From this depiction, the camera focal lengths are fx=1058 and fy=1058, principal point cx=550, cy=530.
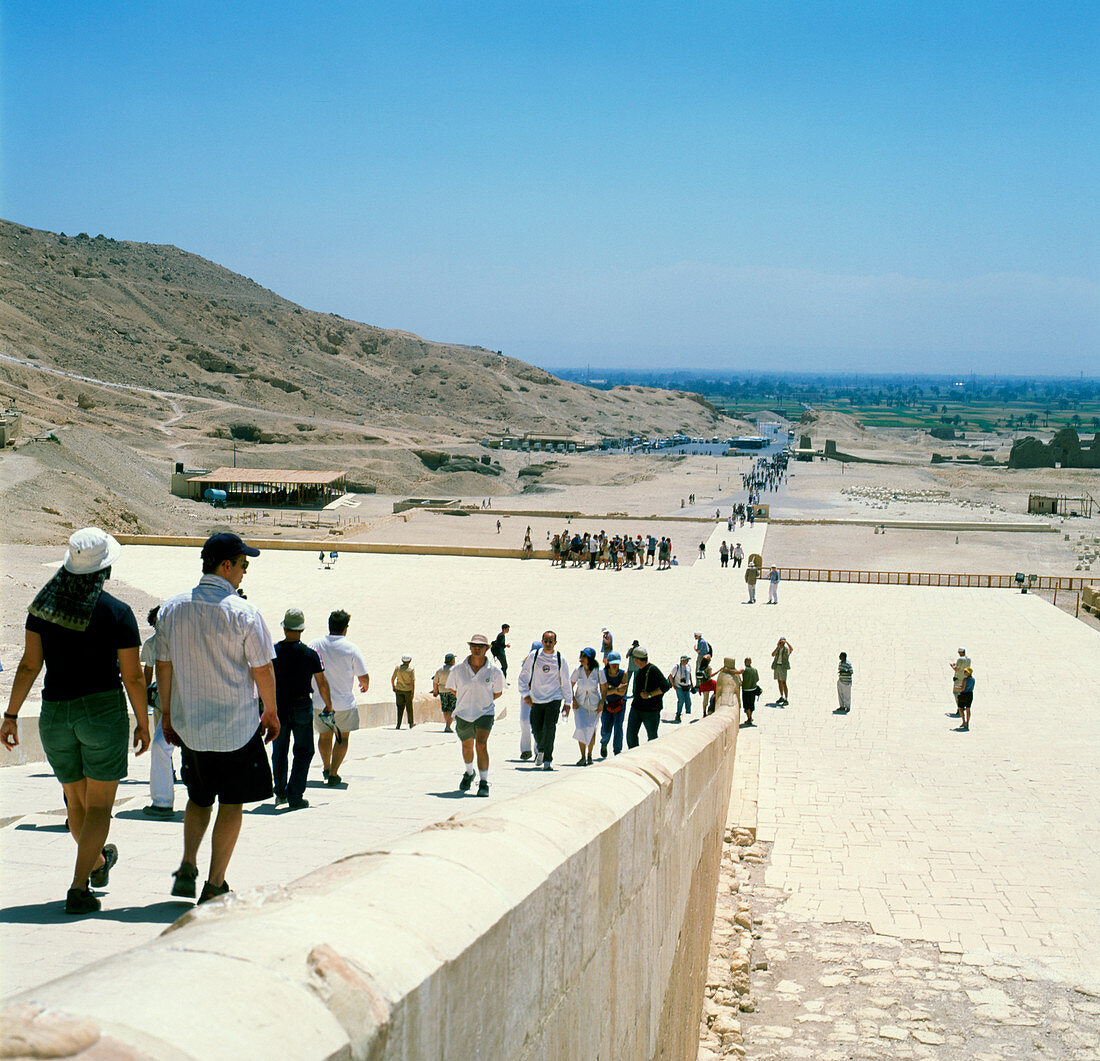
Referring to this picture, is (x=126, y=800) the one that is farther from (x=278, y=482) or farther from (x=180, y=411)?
(x=180, y=411)

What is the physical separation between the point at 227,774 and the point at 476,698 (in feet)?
11.5

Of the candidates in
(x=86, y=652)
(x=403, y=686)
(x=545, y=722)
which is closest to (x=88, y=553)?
(x=86, y=652)

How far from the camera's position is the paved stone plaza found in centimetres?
450

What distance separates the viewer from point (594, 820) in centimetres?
262

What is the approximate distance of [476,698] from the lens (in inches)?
281

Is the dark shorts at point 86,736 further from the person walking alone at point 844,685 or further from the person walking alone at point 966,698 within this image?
the person walking alone at point 844,685

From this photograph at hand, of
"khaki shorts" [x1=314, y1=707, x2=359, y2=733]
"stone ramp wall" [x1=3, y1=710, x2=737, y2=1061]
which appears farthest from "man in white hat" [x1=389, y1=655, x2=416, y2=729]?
"stone ramp wall" [x1=3, y1=710, x2=737, y2=1061]

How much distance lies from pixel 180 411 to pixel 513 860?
76.7 meters

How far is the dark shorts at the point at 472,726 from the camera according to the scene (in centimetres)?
704

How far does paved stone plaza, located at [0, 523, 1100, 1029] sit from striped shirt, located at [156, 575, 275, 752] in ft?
1.99

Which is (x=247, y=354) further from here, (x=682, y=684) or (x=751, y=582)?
(x=682, y=684)

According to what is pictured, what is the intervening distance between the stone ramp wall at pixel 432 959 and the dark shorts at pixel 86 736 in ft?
5.84

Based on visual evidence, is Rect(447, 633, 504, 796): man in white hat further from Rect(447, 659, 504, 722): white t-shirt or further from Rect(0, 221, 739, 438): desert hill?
Rect(0, 221, 739, 438): desert hill

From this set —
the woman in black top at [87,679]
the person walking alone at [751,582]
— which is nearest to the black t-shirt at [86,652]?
the woman in black top at [87,679]
